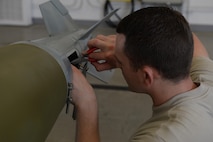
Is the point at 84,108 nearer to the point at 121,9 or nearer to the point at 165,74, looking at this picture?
the point at 165,74

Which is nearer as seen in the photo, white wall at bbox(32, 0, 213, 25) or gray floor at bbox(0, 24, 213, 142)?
gray floor at bbox(0, 24, 213, 142)

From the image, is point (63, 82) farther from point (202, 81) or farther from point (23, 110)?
point (202, 81)

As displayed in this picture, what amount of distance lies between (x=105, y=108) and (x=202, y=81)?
1.61 m

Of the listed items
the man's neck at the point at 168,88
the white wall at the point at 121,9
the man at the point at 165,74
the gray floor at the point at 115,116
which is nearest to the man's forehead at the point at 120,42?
the man at the point at 165,74

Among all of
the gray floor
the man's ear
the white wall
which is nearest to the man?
the man's ear

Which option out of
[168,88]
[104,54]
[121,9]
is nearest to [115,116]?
[104,54]

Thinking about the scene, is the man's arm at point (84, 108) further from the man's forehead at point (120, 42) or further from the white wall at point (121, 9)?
the white wall at point (121, 9)

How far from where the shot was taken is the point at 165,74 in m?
0.95

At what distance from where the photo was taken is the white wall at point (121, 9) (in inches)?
194

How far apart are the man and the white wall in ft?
13.5

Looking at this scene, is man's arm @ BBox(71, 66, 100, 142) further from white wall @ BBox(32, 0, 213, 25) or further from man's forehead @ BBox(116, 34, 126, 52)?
white wall @ BBox(32, 0, 213, 25)

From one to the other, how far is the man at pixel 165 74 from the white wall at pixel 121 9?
4.10m

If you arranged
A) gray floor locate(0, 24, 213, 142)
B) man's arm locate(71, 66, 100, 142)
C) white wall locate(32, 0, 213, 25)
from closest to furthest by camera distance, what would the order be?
1. man's arm locate(71, 66, 100, 142)
2. gray floor locate(0, 24, 213, 142)
3. white wall locate(32, 0, 213, 25)

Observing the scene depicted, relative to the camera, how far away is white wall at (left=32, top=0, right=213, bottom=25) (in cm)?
493
